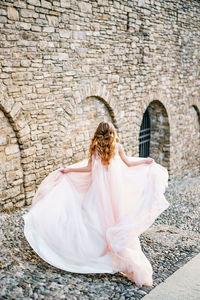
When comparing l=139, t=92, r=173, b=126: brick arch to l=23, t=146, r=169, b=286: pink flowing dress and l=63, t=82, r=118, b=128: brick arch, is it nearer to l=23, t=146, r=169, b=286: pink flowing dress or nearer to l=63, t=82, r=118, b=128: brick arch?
l=63, t=82, r=118, b=128: brick arch

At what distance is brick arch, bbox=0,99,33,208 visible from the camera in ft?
18.1

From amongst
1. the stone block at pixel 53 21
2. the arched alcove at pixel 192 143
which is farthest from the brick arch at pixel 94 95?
the arched alcove at pixel 192 143

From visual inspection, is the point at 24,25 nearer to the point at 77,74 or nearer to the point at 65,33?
the point at 65,33

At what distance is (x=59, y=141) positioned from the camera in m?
6.61

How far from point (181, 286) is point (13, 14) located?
15.6 ft

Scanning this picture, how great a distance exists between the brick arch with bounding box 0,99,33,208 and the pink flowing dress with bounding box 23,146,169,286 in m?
1.96

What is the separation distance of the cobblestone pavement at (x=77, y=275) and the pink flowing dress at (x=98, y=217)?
0.14 m

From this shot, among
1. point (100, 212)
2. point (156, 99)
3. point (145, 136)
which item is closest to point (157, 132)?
point (145, 136)

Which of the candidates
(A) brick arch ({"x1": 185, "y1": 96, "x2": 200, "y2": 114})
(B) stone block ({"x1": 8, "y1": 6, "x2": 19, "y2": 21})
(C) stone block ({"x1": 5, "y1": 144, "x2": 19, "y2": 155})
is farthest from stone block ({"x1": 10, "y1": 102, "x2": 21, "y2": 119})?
(A) brick arch ({"x1": 185, "y1": 96, "x2": 200, "y2": 114})

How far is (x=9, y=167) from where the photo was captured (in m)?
5.76

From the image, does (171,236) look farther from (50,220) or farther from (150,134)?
(150,134)

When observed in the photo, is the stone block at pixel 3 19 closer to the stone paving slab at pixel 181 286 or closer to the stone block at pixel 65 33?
the stone block at pixel 65 33

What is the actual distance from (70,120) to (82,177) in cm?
292

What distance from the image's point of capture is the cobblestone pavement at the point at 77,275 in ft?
10.5
